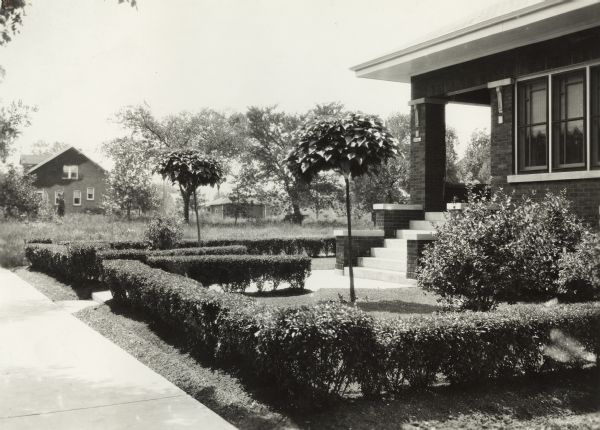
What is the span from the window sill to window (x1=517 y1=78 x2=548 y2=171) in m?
0.30

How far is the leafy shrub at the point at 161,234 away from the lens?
17984 mm

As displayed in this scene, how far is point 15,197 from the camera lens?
162 ft

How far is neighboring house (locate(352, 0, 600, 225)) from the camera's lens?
11.3m

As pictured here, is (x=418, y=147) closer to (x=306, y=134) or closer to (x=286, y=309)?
(x=306, y=134)

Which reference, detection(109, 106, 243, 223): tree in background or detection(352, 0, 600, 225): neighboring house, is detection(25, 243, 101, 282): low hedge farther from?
detection(109, 106, 243, 223): tree in background

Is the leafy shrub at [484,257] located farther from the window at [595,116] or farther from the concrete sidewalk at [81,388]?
the window at [595,116]

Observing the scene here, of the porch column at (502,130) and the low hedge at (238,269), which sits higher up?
the porch column at (502,130)

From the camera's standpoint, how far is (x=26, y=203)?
1951 inches

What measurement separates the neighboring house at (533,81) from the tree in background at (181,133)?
42464 millimetres

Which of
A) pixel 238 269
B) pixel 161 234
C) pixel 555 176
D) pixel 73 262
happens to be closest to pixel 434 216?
pixel 555 176

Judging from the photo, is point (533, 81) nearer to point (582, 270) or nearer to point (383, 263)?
point (383, 263)

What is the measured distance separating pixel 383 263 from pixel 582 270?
6444 millimetres

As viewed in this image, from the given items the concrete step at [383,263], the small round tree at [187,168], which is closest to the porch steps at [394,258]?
the concrete step at [383,263]

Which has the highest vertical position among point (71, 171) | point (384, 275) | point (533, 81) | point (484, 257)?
point (71, 171)
